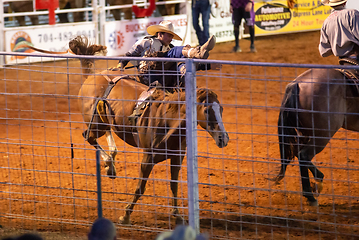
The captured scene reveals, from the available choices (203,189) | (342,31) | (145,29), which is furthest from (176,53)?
(145,29)

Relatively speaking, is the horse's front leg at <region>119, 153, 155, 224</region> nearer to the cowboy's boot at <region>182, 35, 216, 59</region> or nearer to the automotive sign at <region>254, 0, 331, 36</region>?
the cowboy's boot at <region>182, 35, 216, 59</region>

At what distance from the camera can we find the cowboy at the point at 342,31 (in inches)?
216

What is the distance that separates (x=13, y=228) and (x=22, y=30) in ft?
31.8

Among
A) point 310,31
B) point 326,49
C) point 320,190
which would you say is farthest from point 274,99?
point 310,31

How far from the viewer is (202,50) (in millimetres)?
4285

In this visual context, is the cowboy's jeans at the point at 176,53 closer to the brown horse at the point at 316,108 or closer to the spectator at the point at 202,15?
the brown horse at the point at 316,108

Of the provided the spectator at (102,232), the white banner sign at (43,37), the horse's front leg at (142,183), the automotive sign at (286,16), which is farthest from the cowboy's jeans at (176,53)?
the automotive sign at (286,16)

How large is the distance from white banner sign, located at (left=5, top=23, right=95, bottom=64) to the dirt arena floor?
249 centimetres

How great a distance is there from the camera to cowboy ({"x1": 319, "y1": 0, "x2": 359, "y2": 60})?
550cm

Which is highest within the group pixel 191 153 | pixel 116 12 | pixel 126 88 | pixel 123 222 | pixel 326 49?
pixel 116 12

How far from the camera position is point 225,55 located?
15.1 metres

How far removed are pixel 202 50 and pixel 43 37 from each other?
1026 cm

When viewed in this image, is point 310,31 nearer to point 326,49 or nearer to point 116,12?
point 116,12

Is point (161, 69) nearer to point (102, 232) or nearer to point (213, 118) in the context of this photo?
point (213, 118)
